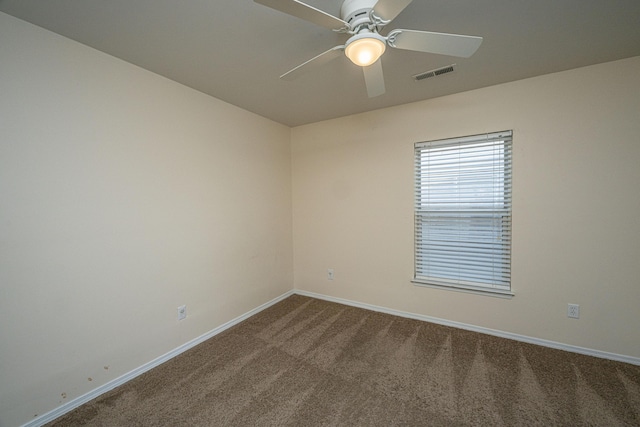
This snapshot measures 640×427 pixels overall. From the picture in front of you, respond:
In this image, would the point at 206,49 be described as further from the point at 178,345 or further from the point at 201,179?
the point at 178,345

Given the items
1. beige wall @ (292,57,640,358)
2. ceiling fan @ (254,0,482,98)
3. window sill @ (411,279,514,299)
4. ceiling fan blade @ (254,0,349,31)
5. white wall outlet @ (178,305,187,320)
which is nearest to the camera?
ceiling fan blade @ (254,0,349,31)

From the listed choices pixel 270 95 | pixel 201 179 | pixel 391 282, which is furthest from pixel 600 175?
pixel 201 179

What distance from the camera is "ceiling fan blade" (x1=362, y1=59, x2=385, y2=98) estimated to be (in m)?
1.54

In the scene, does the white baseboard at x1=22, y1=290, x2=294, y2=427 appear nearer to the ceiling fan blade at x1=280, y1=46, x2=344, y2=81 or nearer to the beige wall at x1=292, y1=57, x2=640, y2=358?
Answer: the beige wall at x1=292, y1=57, x2=640, y2=358

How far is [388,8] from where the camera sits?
1.15 metres

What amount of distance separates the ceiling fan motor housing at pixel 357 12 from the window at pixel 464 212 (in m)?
1.78

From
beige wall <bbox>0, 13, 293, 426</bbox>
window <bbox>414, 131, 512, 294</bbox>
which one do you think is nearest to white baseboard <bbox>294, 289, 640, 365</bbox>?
window <bbox>414, 131, 512, 294</bbox>

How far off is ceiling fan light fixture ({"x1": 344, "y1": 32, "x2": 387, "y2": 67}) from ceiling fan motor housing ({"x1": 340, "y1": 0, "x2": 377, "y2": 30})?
9 cm

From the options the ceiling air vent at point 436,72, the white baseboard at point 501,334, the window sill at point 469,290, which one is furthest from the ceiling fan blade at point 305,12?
the white baseboard at point 501,334

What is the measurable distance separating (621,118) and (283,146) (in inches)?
131

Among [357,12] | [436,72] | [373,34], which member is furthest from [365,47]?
[436,72]

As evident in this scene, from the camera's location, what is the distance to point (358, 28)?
132cm

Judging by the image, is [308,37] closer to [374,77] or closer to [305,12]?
[374,77]

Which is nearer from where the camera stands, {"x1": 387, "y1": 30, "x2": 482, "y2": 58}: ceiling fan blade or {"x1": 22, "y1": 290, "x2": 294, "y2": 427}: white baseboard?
{"x1": 387, "y1": 30, "x2": 482, "y2": 58}: ceiling fan blade
